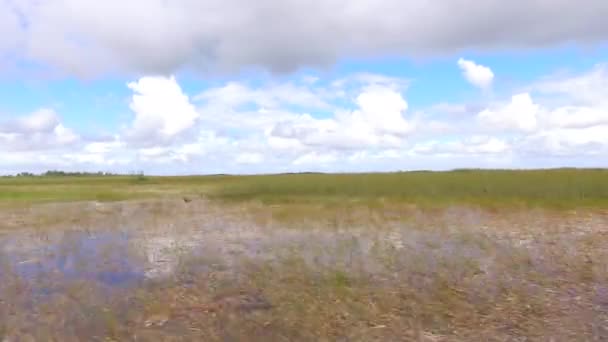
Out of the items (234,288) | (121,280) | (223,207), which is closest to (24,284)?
(121,280)

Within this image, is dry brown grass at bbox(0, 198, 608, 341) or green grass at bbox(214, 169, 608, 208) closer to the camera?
dry brown grass at bbox(0, 198, 608, 341)

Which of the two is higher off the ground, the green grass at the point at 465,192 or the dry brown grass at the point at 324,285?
the green grass at the point at 465,192

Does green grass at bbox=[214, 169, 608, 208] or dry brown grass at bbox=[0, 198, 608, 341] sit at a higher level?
green grass at bbox=[214, 169, 608, 208]

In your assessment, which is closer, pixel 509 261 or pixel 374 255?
pixel 509 261

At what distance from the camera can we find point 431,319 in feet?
31.1

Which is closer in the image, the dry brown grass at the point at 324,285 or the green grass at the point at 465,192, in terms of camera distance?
the dry brown grass at the point at 324,285

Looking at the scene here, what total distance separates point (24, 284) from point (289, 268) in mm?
6392

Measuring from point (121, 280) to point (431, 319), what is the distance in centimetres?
749

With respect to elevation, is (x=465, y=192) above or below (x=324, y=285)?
above

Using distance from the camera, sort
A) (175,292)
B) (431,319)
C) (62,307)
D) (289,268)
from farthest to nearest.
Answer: (289,268), (175,292), (62,307), (431,319)

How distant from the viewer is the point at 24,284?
12.1 metres

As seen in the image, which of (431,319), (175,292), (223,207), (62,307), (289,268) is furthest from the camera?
(223,207)

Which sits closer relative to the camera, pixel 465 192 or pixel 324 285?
pixel 324 285

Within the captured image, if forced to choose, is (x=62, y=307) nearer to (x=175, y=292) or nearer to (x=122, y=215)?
(x=175, y=292)
